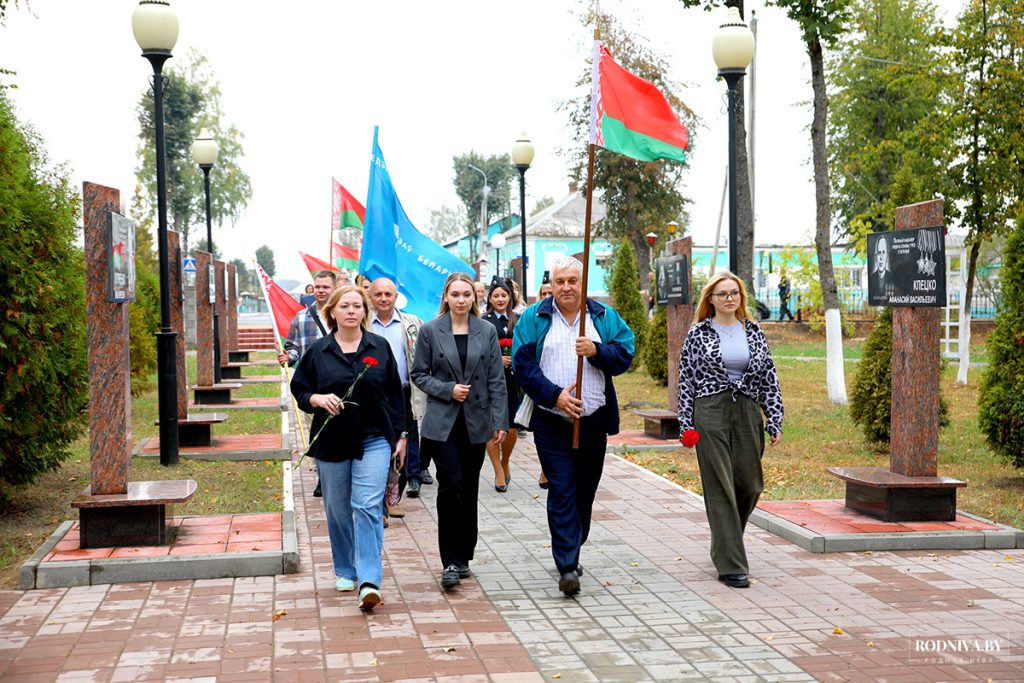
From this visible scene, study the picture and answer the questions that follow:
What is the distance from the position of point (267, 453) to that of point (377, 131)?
4116 mm

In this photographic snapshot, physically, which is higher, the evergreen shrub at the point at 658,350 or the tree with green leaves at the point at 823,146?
the tree with green leaves at the point at 823,146

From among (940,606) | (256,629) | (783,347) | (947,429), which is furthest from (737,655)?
(783,347)

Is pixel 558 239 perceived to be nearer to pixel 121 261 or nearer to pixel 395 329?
pixel 395 329

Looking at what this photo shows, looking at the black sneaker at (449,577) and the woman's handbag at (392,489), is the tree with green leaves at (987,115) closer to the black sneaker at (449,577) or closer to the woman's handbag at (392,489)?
the woman's handbag at (392,489)

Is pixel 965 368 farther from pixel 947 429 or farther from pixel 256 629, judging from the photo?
pixel 256 629

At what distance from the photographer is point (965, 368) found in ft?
71.8

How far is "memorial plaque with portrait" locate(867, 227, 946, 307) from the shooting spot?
8.45 m

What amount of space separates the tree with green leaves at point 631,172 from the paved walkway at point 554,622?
39.1 metres

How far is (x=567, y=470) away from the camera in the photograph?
6.87 metres

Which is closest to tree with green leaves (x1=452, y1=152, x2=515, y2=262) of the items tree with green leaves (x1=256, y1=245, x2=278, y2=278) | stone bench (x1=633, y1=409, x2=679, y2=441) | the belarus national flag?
tree with green leaves (x1=256, y1=245, x2=278, y2=278)

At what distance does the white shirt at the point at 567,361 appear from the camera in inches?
272

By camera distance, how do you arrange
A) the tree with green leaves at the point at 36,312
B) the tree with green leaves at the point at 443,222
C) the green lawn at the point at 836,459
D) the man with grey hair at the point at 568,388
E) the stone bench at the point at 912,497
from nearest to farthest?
the man with grey hair at the point at 568,388 < the tree with green leaves at the point at 36,312 < the stone bench at the point at 912,497 < the green lawn at the point at 836,459 < the tree with green leaves at the point at 443,222

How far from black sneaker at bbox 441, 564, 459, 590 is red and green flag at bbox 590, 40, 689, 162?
2.88 metres

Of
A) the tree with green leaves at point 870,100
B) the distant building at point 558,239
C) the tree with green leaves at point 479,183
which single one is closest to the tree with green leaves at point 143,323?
the tree with green leaves at point 870,100
